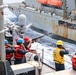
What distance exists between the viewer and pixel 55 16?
61.9ft

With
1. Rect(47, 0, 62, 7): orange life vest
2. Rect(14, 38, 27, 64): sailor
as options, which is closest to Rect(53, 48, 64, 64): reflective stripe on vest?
Rect(14, 38, 27, 64): sailor

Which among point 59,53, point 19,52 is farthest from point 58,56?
point 19,52

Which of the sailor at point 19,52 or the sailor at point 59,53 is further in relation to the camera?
the sailor at point 59,53

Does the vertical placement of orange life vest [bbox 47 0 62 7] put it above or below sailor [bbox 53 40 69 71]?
above

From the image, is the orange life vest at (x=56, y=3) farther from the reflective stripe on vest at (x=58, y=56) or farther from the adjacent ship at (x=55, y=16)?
the reflective stripe on vest at (x=58, y=56)

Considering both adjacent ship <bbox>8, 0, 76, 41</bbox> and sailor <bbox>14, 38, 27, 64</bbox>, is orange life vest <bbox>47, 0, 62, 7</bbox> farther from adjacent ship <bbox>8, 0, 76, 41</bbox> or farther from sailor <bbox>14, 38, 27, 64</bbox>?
sailor <bbox>14, 38, 27, 64</bbox>

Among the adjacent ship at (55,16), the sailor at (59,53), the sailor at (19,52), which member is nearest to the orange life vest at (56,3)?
the adjacent ship at (55,16)

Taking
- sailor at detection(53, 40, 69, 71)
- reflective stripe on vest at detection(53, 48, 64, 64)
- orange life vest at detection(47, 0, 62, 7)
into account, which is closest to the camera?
sailor at detection(53, 40, 69, 71)

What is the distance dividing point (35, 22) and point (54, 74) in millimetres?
16889

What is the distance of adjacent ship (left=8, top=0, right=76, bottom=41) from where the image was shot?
17.8 metres

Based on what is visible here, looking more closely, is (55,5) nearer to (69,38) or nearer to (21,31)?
(69,38)

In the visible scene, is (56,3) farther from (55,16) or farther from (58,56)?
(58,56)

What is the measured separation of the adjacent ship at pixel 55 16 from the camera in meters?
17.8

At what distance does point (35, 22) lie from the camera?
22062mm
